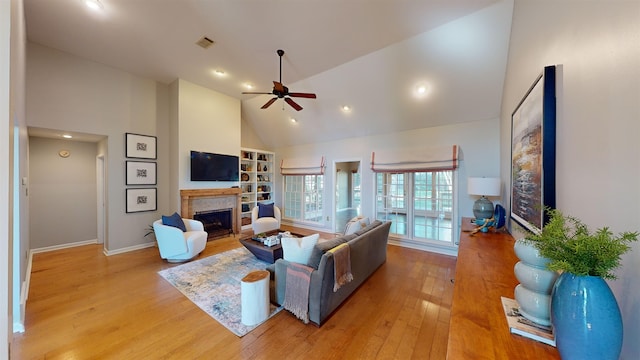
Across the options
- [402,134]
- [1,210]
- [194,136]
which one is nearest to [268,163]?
[194,136]

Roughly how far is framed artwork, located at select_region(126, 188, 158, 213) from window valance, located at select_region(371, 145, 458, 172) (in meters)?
4.97

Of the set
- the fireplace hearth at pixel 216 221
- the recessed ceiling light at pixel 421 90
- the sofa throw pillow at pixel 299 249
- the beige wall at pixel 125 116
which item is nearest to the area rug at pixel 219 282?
the sofa throw pillow at pixel 299 249

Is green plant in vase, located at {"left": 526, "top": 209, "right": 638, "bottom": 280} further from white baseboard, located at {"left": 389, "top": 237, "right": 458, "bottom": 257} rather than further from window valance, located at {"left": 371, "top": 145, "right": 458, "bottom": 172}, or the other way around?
white baseboard, located at {"left": 389, "top": 237, "right": 458, "bottom": 257}

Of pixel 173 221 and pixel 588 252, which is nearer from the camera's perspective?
pixel 588 252

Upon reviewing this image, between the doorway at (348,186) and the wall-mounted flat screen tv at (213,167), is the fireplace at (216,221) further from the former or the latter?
the doorway at (348,186)

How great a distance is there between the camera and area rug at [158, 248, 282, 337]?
94.6 inches

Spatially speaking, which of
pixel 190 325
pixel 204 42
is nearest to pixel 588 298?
pixel 190 325

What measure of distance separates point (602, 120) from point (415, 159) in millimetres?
3689

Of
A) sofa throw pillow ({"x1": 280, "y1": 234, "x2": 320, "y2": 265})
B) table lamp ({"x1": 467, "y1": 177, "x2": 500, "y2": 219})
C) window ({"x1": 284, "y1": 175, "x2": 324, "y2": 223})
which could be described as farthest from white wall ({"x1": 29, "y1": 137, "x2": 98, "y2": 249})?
table lamp ({"x1": 467, "y1": 177, "x2": 500, "y2": 219})

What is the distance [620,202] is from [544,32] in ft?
5.27

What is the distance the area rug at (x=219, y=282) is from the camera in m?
2.40

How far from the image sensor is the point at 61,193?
4.55 meters

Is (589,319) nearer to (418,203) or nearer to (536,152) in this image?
(536,152)

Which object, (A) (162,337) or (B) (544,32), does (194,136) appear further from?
(B) (544,32)
